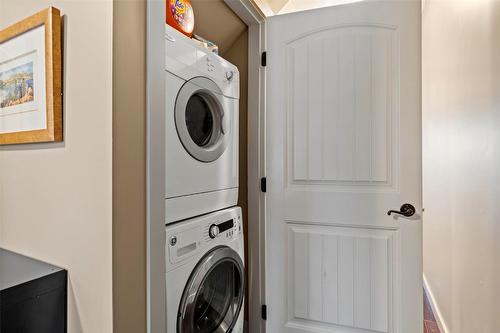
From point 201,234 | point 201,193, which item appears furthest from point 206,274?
point 201,193

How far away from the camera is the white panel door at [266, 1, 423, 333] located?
1498mm

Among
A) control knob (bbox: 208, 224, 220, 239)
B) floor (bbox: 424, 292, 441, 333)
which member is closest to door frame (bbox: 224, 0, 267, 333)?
control knob (bbox: 208, 224, 220, 239)

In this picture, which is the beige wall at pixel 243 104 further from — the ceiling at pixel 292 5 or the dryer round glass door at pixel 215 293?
the dryer round glass door at pixel 215 293

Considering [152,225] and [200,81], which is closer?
[152,225]

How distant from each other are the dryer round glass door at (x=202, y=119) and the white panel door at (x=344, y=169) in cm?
48

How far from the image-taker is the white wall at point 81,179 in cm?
79

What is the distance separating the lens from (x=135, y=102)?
2.72 feet

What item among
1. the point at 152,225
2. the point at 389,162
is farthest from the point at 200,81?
the point at 389,162

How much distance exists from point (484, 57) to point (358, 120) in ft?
1.95

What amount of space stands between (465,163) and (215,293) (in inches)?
55.2

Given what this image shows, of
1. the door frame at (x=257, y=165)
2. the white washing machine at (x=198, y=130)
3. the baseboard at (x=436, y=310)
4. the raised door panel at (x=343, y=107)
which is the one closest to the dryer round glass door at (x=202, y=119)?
the white washing machine at (x=198, y=130)

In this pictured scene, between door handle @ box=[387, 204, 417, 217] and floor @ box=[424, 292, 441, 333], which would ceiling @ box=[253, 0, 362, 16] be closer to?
door handle @ box=[387, 204, 417, 217]

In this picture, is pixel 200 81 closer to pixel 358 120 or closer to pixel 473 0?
pixel 358 120

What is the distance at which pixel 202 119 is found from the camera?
1.32 metres
